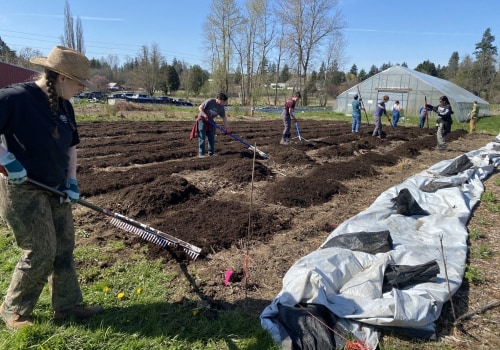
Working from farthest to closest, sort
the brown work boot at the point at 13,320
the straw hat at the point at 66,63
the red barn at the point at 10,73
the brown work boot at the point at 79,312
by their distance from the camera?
1. the red barn at the point at 10,73
2. the brown work boot at the point at 79,312
3. the brown work boot at the point at 13,320
4. the straw hat at the point at 66,63

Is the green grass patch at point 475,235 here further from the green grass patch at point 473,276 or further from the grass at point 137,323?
the grass at point 137,323

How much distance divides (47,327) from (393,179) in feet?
25.2

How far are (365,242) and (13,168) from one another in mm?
3289

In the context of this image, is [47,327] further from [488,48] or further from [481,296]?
[488,48]

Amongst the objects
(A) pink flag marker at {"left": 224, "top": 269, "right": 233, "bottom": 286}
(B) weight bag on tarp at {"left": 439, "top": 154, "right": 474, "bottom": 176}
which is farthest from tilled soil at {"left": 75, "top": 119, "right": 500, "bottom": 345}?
(B) weight bag on tarp at {"left": 439, "top": 154, "right": 474, "bottom": 176}


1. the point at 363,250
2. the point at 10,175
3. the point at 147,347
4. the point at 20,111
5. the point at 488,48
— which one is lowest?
the point at 147,347

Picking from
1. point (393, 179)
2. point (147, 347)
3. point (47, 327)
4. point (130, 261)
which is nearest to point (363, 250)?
point (147, 347)

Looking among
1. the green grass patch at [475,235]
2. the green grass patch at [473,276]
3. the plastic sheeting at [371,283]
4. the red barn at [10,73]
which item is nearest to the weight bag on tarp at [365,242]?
the plastic sheeting at [371,283]

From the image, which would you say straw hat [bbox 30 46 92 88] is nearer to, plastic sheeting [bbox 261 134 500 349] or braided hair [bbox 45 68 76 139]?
braided hair [bbox 45 68 76 139]

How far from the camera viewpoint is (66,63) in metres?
2.39

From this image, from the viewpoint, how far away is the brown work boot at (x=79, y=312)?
2.80 meters

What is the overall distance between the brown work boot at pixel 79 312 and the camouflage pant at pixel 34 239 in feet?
0.52

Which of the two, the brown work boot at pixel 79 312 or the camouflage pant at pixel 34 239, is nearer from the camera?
the camouflage pant at pixel 34 239

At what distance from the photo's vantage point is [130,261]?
3.91 m
